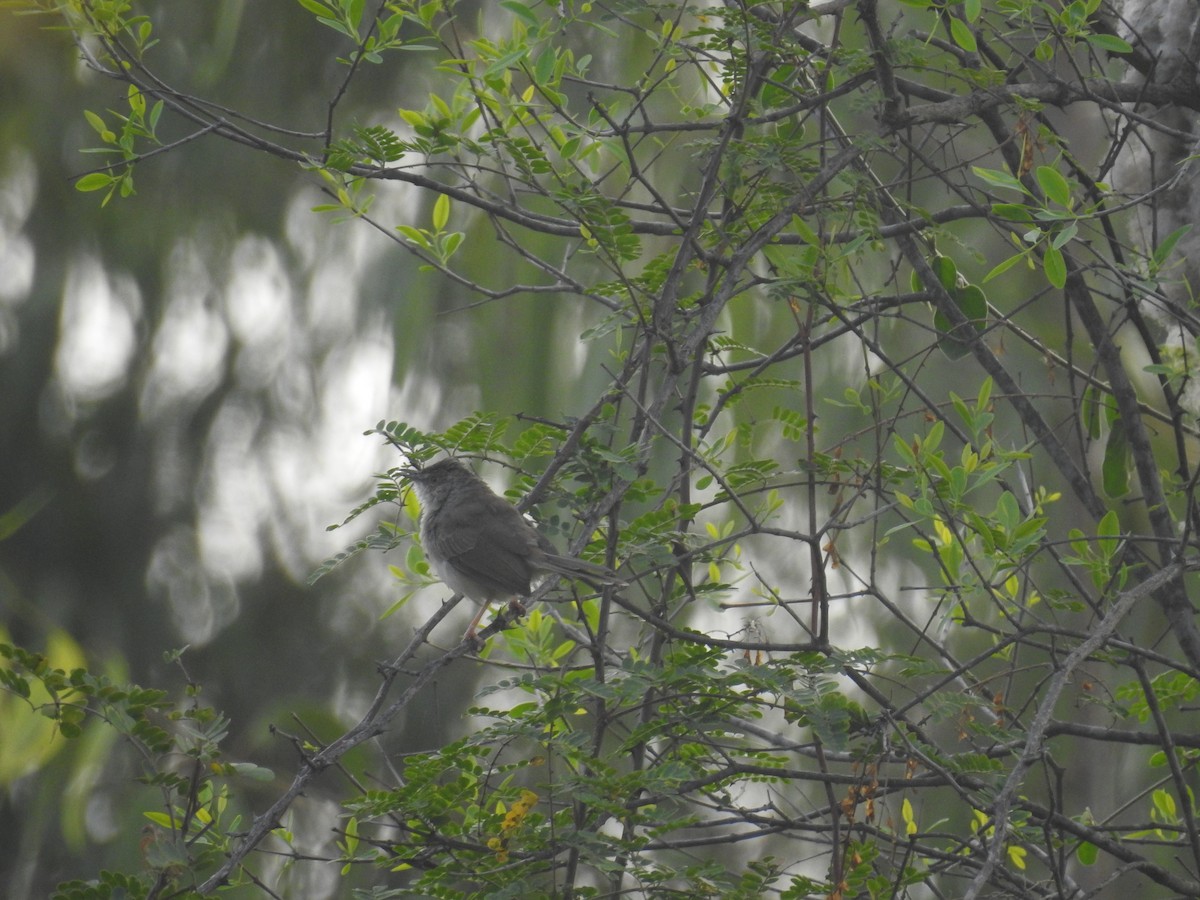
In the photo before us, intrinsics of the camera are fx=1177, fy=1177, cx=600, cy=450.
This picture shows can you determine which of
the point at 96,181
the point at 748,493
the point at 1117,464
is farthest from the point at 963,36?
the point at 96,181

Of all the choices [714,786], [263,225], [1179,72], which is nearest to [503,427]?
[714,786]

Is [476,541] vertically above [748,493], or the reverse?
[476,541]

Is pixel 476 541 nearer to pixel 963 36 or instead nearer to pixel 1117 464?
pixel 1117 464

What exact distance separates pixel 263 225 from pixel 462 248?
5.20 feet

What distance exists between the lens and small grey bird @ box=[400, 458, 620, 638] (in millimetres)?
4309

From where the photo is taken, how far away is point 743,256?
2660 mm

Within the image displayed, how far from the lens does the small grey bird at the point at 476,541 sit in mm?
4309

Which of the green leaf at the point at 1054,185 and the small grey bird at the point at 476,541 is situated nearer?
the green leaf at the point at 1054,185

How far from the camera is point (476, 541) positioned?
4449mm

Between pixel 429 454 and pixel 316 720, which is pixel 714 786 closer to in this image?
pixel 429 454

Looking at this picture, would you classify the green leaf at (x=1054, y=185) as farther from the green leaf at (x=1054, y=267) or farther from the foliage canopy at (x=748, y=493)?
the green leaf at (x=1054, y=267)

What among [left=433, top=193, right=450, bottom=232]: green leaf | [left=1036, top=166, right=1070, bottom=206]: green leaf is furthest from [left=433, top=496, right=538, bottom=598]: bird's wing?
[left=1036, top=166, right=1070, bottom=206]: green leaf

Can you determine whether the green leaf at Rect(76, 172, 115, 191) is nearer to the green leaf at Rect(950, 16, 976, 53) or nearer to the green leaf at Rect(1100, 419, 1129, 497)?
the green leaf at Rect(950, 16, 976, 53)

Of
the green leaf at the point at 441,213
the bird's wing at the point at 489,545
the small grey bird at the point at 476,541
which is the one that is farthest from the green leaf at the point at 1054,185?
the bird's wing at the point at 489,545
